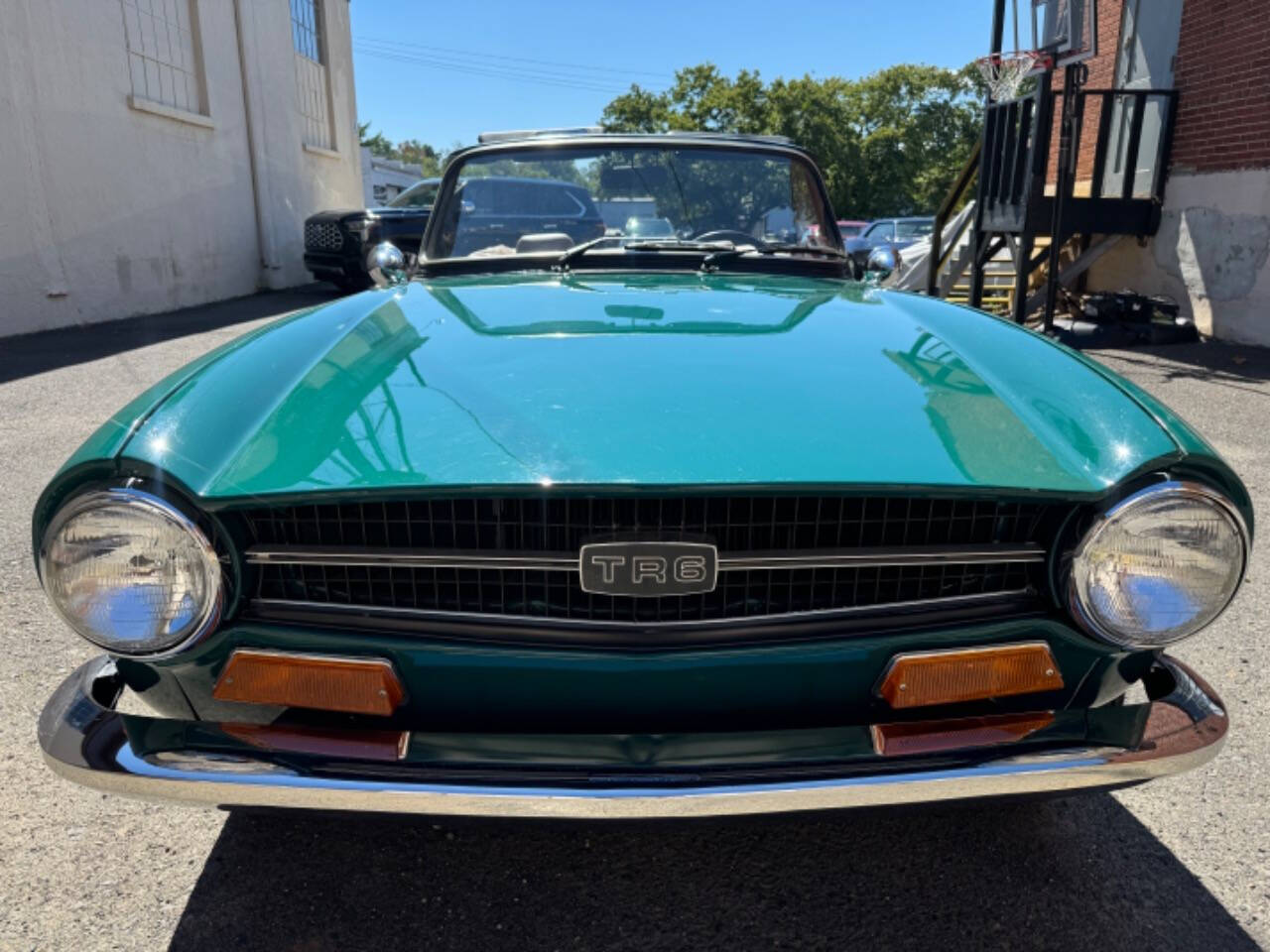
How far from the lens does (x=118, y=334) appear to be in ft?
26.5

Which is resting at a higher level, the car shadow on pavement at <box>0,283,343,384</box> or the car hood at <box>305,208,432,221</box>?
the car hood at <box>305,208,432,221</box>

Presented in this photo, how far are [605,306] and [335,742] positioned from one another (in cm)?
113

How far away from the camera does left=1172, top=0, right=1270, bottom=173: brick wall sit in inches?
278

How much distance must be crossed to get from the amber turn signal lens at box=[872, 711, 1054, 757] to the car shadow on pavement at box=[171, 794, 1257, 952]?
0.59 feet

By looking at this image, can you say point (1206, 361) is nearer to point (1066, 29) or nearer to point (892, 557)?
point (1066, 29)

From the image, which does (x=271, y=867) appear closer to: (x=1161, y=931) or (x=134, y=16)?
(x=1161, y=931)

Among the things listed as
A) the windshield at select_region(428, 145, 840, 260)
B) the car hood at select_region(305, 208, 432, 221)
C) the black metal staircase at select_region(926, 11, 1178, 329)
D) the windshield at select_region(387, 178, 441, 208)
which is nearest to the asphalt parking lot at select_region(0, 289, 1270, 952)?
the windshield at select_region(428, 145, 840, 260)

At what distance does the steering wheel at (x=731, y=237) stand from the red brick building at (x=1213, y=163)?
20.3 feet

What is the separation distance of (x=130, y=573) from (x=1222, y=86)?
8.80 metres

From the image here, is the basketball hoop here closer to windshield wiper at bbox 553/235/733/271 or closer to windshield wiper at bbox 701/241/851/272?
windshield wiper at bbox 701/241/851/272

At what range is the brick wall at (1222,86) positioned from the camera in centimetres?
707

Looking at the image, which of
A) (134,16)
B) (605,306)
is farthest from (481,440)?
(134,16)

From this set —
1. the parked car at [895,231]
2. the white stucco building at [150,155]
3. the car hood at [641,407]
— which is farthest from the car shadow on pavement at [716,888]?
the parked car at [895,231]

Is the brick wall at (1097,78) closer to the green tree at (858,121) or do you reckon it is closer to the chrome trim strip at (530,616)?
the chrome trim strip at (530,616)
